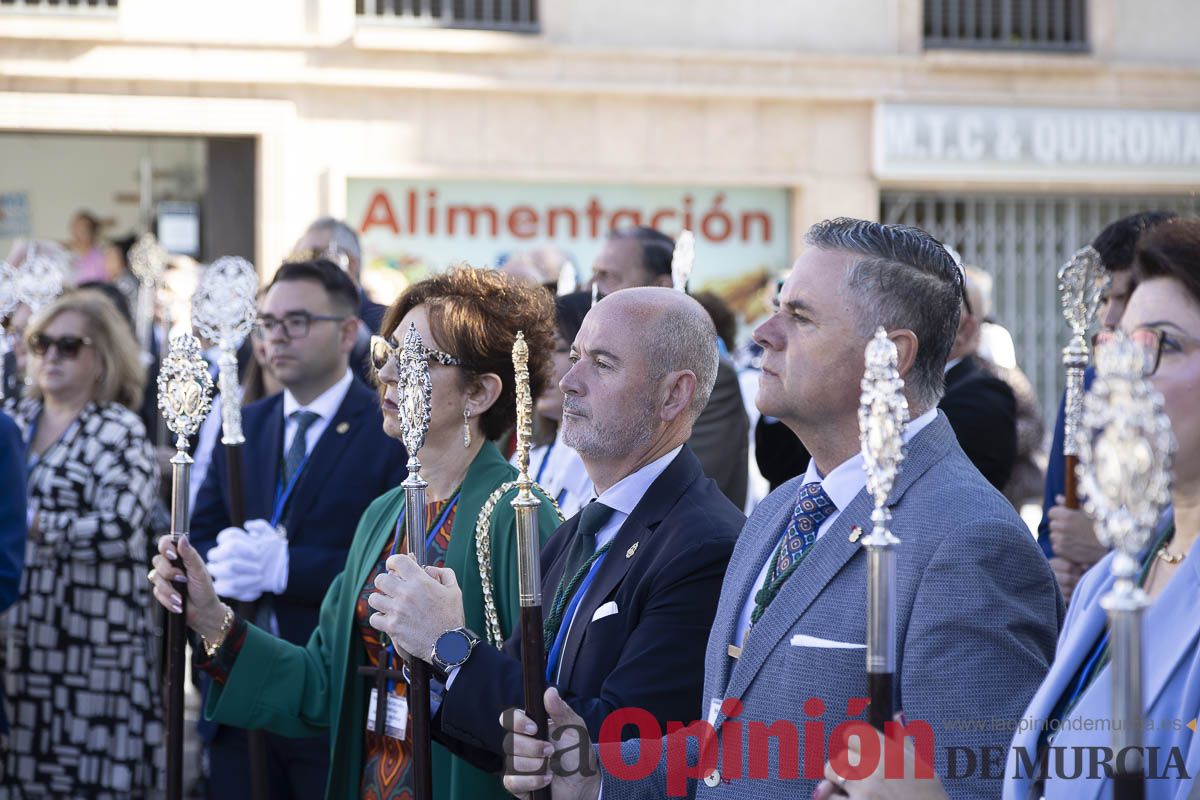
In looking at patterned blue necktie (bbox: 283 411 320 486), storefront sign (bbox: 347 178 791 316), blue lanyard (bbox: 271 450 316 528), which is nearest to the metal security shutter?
storefront sign (bbox: 347 178 791 316)

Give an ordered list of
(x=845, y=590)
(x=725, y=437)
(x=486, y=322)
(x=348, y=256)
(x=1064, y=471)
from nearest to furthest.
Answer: (x=845, y=590) < (x=486, y=322) < (x=1064, y=471) < (x=725, y=437) < (x=348, y=256)

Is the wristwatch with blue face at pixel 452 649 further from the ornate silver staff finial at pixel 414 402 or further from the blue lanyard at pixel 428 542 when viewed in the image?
the blue lanyard at pixel 428 542

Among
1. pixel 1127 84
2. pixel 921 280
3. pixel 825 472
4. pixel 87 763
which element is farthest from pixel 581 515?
pixel 1127 84

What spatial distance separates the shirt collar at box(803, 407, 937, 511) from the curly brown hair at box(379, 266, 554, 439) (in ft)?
4.25

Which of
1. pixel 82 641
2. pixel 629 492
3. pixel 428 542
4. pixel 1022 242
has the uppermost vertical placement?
pixel 1022 242

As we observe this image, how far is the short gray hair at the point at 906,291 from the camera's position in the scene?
2.83 m

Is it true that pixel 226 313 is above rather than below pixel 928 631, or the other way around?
above

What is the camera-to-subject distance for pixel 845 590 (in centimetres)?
262

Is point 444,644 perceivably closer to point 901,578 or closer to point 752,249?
point 901,578

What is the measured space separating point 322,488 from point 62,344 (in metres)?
1.90

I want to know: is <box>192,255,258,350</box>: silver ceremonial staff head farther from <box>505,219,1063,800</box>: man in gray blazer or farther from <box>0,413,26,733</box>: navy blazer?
<box>505,219,1063,800</box>: man in gray blazer

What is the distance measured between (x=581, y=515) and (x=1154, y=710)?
1.43 m

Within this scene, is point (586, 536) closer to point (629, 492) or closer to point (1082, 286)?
point (629, 492)

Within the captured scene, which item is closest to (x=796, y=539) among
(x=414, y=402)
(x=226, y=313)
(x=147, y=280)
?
(x=414, y=402)
